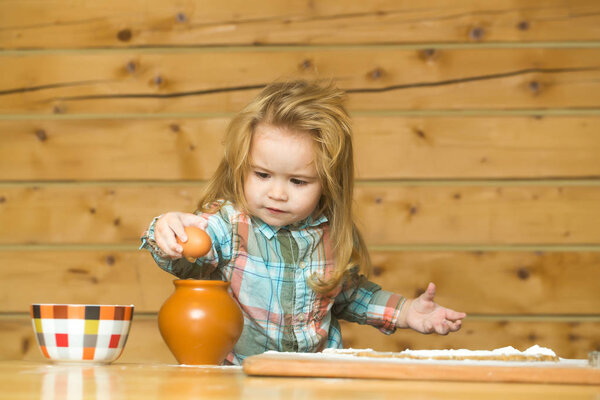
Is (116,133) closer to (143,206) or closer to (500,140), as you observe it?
(143,206)

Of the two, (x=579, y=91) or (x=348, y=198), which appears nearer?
(x=348, y=198)

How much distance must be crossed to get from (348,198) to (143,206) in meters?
0.79

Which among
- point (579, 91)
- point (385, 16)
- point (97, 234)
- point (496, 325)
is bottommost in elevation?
point (496, 325)

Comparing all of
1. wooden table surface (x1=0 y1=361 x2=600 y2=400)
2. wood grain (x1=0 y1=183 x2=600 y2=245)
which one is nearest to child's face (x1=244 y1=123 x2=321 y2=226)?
wooden table surface (x1=0 y1=361 x2=600 y2=400)

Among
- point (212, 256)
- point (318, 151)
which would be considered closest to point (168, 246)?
point (212, 256)

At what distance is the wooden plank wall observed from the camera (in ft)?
6.63

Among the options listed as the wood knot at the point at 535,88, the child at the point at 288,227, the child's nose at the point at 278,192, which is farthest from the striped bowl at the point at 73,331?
the wood knot at the point at 535,88

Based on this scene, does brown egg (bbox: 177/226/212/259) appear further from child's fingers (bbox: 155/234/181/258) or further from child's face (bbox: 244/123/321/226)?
child's face (bbox: 244/123/321/226)

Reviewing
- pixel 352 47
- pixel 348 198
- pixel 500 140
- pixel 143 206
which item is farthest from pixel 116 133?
pixel 500 140

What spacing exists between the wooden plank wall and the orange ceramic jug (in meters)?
1.05

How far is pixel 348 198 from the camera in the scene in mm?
1446

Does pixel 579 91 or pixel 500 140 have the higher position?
pixel 579 91

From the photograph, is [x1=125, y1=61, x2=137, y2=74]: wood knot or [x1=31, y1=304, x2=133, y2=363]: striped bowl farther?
[x1=125, y1=61, x2=137, y2=74]: wood knot

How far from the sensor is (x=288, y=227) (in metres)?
1.42
